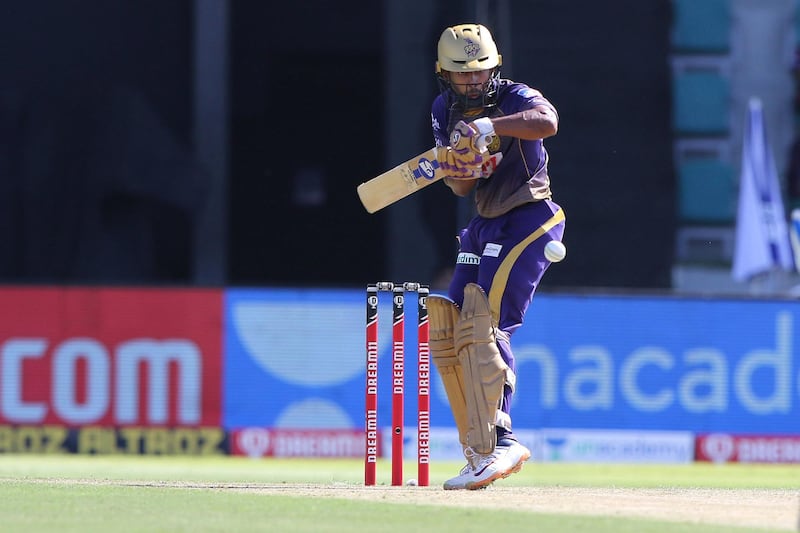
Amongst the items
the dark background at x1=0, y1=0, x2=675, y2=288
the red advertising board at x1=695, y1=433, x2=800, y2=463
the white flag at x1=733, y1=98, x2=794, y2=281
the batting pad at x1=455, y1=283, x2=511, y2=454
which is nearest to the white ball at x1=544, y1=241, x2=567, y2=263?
the batting pad at x1=455, y1=283, x2=511, y2=454

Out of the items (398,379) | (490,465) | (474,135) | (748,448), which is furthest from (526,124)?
(748,448)

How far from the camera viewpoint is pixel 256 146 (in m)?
14.6

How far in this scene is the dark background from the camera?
14.3 m

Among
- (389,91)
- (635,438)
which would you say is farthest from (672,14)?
(635,438)

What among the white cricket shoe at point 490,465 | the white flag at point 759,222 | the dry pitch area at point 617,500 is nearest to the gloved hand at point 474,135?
the white cricket shoe at point 490,465

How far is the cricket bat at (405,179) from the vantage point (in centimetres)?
668

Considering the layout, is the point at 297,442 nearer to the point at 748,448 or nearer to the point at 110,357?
the point at 110,357

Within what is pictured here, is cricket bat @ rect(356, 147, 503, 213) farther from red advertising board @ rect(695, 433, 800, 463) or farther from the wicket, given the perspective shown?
red advertising board @ rect(695, 433, 800, 463)

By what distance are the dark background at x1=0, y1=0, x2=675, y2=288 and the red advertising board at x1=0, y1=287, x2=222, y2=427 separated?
1.46 m

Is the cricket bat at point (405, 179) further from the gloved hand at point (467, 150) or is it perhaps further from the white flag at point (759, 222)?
the white flag at point (759, 222)

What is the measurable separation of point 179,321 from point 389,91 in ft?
9.92

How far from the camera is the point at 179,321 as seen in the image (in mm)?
12898

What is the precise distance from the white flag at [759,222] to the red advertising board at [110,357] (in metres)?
4.86

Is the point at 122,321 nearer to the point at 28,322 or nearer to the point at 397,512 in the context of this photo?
the point at 28,322
